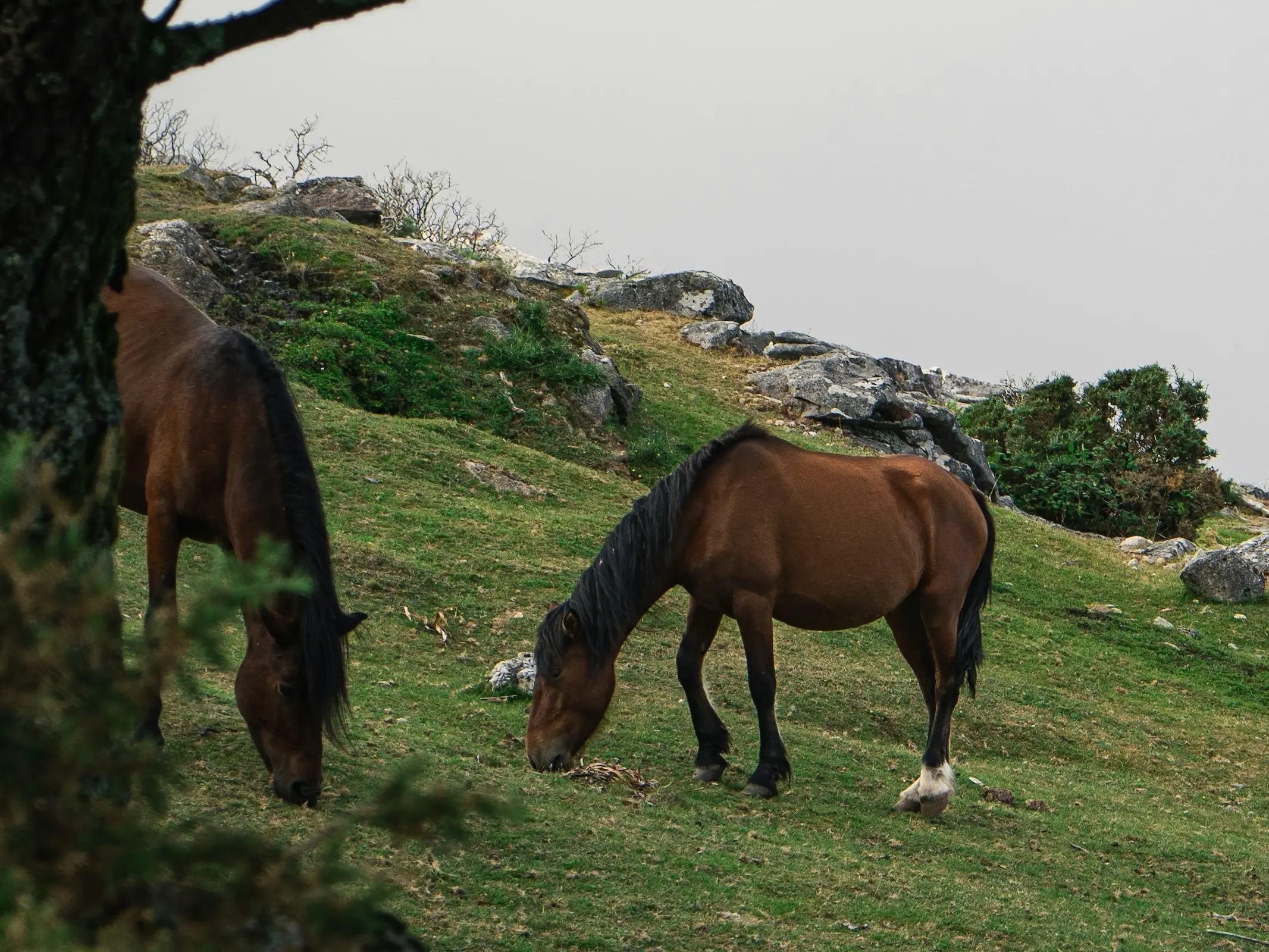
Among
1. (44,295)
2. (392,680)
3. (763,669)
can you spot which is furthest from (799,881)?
(44,295)

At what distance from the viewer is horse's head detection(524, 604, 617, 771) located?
7.32m

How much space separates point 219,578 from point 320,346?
16.7 metres

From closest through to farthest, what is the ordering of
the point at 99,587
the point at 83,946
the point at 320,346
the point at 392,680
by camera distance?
the point at 83,946 → the point at 99,587 → the point at 392,680 → the point at 320,346

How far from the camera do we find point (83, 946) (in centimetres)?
173

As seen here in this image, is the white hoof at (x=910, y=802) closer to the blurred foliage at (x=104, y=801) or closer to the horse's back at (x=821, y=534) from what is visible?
the horse's back at (x=821, y=534)

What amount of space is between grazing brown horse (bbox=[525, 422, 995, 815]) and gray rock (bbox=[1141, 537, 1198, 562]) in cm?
1283

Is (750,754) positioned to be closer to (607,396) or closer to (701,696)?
(701,696)

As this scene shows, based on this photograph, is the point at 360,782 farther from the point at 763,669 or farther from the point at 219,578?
the point at 219,578

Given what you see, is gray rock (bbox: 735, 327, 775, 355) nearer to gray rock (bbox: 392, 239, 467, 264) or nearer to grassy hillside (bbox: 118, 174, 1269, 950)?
gray rock (bbox: 392, 239, 467, 264)

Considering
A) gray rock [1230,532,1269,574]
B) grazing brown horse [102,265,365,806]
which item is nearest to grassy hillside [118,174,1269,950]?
grazing brown horse [102,265,365,806]

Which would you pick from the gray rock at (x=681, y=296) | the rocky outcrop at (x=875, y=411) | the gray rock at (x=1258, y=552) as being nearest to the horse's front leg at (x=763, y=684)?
the gray rock at (x=1258, y=552)

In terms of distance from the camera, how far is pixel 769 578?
7.82 meters

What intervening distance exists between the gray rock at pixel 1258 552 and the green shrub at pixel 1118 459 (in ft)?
12.3

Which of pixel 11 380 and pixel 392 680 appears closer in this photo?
→ pixel 11 380
